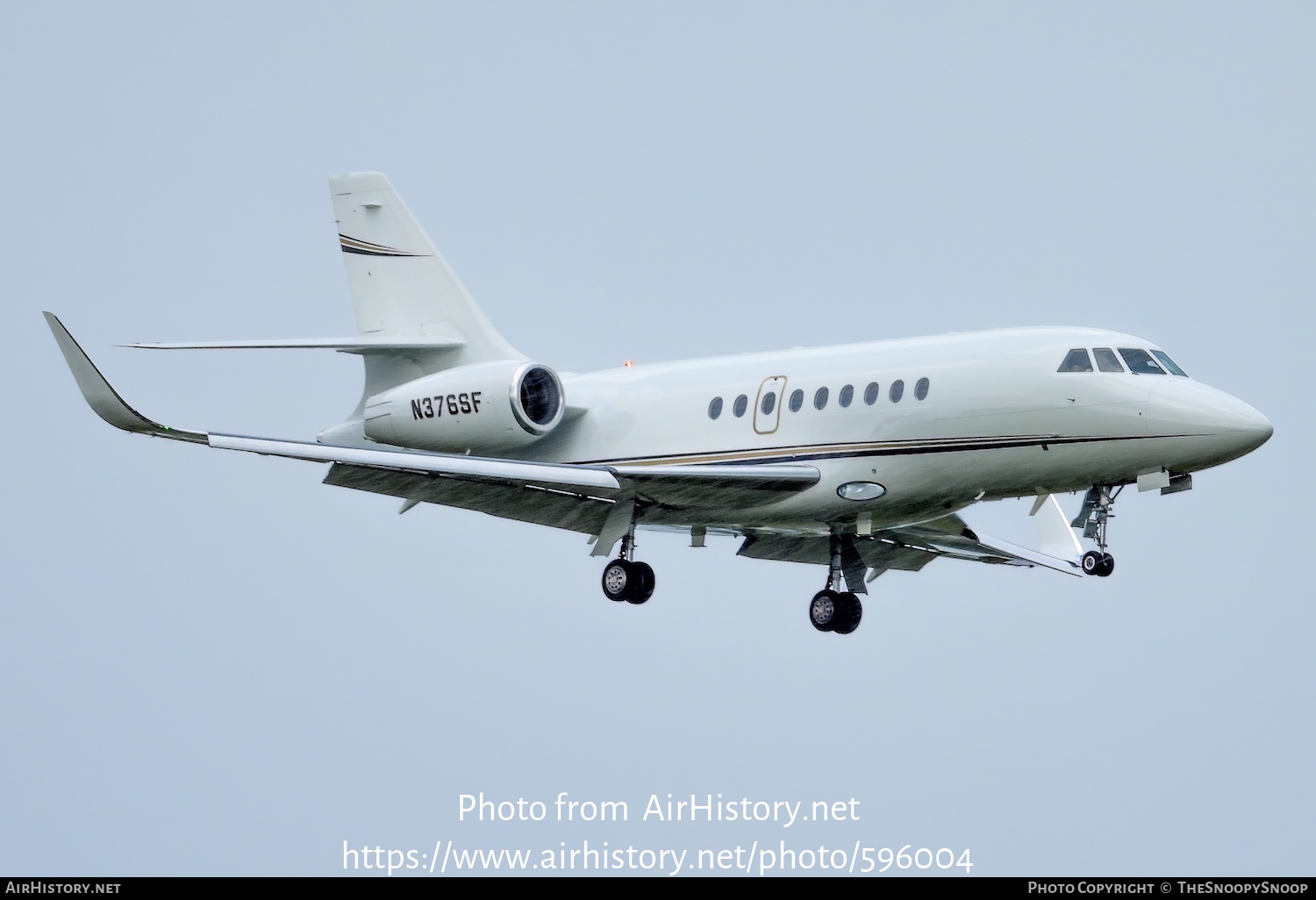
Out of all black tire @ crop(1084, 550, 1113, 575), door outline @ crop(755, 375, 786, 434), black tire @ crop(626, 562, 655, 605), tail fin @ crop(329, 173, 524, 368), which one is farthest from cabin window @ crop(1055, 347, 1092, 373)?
tail fin @ crop(329, 173, 524, 368)

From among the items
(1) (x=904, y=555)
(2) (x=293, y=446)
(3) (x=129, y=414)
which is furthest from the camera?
(1) (x=904, y=555)

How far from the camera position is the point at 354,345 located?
34812mm

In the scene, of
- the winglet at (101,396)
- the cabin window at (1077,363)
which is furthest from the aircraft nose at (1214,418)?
the winglet at (101,396)

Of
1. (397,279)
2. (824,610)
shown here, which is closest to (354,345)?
(397,279)

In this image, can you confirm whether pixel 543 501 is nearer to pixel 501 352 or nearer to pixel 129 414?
pixel 501 352

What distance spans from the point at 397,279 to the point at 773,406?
9.00 m

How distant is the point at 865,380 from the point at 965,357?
163cm

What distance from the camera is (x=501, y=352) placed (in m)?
35.7

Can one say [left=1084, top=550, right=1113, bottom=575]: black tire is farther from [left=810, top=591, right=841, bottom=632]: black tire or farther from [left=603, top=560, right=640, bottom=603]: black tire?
[left=603, top=560, right=640, bottom=603]: black tire

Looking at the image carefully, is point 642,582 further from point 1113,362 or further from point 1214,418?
point 1214,418

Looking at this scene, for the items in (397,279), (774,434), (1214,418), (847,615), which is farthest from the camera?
(397,279)

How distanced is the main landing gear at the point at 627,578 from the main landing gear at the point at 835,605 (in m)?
3.13

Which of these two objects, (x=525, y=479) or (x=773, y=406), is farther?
(x=773, y=406)

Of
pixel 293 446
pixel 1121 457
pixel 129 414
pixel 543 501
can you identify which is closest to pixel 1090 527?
pixel 1121 457
